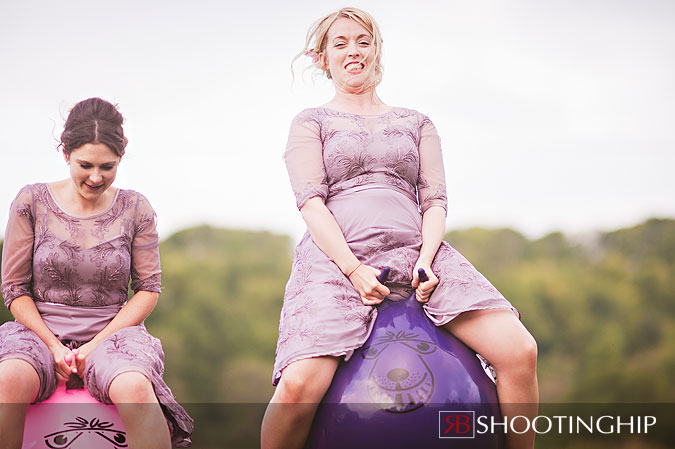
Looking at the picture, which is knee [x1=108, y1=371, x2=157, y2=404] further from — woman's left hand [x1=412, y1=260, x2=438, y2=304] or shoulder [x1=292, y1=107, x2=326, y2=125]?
shoulder [x1=292, y1=107, x2=326, y2=125]

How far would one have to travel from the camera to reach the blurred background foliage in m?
15.8

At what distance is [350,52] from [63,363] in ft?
7.13

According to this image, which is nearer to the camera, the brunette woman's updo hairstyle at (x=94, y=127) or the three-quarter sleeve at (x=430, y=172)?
the brunette woman's updo hairstyle at (x=94, y=127)

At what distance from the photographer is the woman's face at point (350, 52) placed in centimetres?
443

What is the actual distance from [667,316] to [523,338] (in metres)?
16.4

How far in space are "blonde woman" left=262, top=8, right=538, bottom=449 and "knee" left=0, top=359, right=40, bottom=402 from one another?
1.06 meters

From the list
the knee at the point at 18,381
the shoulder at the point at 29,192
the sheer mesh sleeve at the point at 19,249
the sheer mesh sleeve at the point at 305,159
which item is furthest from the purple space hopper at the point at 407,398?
the shoulder at the point at 29,192

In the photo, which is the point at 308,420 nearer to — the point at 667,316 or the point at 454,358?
the point at 454,358

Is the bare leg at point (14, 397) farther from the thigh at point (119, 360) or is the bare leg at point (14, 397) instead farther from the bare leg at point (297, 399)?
the bare leg at point (297, 399)

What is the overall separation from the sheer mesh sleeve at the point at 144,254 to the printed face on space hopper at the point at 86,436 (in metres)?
0.81

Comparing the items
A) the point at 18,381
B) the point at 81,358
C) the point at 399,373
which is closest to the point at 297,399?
the point at 399,373

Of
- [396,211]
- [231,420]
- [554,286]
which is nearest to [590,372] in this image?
[554,286]

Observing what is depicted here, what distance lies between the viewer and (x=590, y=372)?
16531mm

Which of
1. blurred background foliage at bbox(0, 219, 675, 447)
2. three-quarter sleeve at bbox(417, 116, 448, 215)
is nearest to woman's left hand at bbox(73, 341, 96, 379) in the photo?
three-quarter sleeve at bbox(417, 116, 448, 215)
